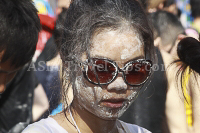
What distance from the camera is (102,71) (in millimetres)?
1563

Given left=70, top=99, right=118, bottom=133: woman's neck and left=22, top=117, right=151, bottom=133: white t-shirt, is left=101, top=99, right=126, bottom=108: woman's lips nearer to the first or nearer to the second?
left=70, top=99, right=118, bottom=133: woman's neck

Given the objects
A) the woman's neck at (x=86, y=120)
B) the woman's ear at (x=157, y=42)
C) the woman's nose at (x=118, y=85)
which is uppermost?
the woman's ear at (x=157, y=42)

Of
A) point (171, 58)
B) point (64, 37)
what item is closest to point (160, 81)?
point (171, 58)

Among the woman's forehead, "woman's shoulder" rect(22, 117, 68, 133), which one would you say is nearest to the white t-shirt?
"woman's shoulder" rect(22, 117, 68, 133)

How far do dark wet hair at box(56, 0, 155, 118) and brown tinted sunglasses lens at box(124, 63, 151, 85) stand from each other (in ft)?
0.38

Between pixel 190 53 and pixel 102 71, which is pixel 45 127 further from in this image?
pixel 190 53

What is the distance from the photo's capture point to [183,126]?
9.21 feet

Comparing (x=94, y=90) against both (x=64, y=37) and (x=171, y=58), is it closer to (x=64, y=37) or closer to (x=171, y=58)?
(x=64, y=37)

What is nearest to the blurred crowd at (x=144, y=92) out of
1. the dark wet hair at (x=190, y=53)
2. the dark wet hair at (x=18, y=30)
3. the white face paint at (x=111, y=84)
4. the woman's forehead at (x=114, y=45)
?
the dark wet hair at (x=190, y=53)

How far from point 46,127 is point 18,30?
0.59 metres

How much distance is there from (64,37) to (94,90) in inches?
14.6

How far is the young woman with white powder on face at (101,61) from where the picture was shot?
5.13 ft

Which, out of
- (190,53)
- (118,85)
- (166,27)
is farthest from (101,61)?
(166,27)

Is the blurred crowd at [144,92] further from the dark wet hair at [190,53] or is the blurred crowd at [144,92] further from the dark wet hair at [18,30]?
the dark wet hair at [18,30]
